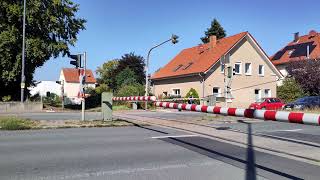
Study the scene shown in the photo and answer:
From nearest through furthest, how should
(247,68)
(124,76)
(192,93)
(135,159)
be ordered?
(135,159)
(192,93)
(247,68)
(124,76)

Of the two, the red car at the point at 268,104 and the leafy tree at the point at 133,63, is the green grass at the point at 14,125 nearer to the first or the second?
the red car at the point at 268,104

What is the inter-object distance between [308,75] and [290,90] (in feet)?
7.88

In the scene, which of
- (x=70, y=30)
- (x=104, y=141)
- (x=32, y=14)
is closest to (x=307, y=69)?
(x=70, y=30)

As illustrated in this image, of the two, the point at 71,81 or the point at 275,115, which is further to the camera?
the point at 71,81

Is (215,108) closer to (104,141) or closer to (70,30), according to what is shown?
(104,141)

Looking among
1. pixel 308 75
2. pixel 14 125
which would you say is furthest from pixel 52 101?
pixel 14 125

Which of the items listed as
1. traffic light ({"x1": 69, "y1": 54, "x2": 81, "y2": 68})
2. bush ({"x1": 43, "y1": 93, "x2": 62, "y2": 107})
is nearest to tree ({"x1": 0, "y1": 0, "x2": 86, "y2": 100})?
bush ({"x1": 43, "y1": 93, "x2": 62, "y2": 107})

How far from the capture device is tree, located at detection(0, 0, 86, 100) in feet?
125

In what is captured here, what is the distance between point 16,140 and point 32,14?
28355 mm

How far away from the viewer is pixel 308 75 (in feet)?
160

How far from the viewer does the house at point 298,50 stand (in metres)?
61.0

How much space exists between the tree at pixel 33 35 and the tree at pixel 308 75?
2352cm

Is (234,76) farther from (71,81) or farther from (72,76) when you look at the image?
(72,76)

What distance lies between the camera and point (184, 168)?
8.73 meters
